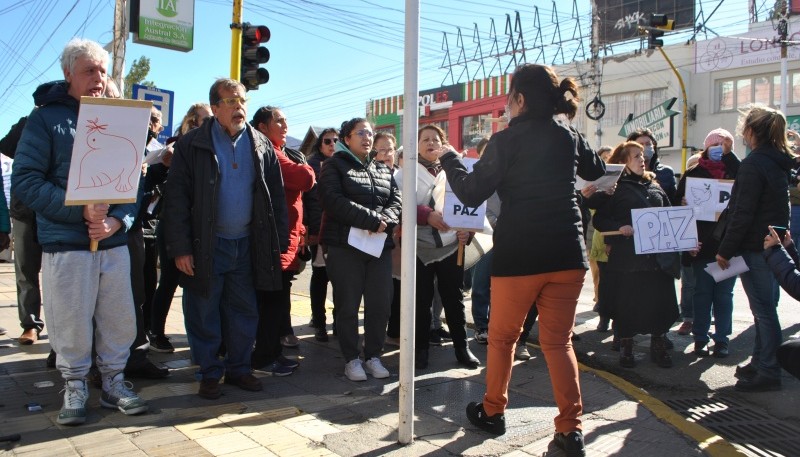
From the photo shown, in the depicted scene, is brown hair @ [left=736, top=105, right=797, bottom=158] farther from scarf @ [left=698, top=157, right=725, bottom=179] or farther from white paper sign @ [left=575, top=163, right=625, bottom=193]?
scarf @ [left=698, top=157, right=725, bottom=179]

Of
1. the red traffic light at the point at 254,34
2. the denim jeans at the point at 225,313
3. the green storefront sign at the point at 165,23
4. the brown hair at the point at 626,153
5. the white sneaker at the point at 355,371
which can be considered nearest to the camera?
the denim jeans at the point at 225,313

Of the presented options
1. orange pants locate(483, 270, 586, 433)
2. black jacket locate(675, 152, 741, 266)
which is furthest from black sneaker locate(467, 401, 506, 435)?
black jacket locate(675, 152, 741, 266)

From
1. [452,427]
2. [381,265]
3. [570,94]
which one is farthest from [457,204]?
[452,427]

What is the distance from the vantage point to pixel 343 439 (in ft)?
11.3

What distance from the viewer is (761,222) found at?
4.80m

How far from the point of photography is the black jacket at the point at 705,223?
5.84 meters

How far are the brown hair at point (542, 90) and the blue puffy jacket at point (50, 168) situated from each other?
8.16ft

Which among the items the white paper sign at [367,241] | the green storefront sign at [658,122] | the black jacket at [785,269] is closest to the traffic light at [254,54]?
the white paper sign at [367,241]

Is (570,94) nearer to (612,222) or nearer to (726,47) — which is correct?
(612,222)

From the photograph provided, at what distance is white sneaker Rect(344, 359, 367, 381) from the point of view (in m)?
4.59

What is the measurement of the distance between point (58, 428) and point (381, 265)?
2347 millimetres

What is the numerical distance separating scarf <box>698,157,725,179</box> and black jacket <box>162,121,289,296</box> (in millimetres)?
4323

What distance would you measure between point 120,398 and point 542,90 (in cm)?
299

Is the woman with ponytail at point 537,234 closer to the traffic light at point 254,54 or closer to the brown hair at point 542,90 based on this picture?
the brown hair at point 542,90
